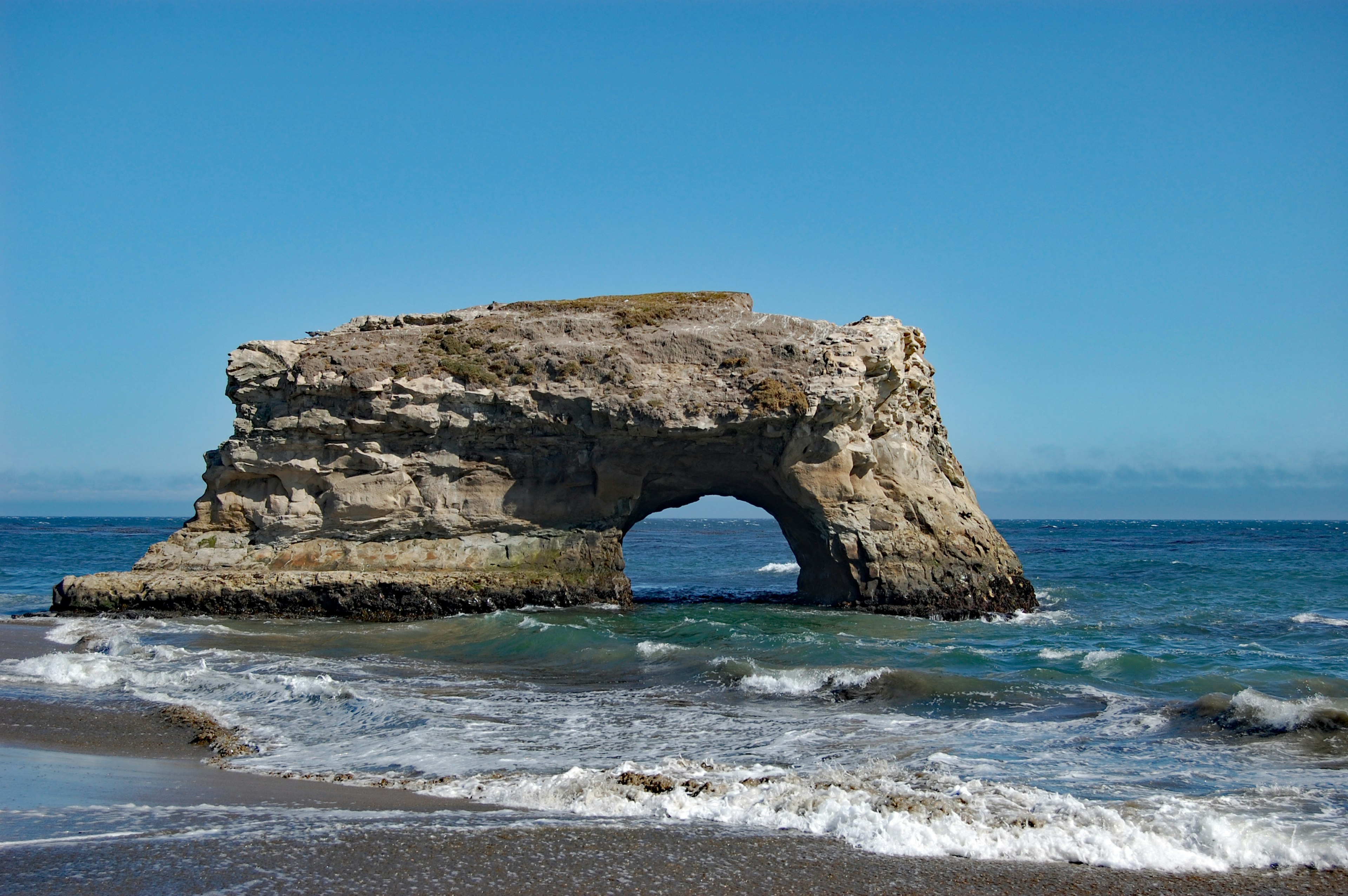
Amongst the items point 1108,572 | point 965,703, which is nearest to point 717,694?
point 965,703

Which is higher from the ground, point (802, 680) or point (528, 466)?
point (528, 466)

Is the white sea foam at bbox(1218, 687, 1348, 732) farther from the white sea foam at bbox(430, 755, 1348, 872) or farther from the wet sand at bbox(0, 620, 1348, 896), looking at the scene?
the wet sand at bbox(0, 620, 1348, 896)

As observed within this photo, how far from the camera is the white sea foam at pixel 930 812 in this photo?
5918mm

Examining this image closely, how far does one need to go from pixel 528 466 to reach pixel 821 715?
1278 centimetres

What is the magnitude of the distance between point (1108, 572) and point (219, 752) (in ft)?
117

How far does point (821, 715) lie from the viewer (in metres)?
10.4

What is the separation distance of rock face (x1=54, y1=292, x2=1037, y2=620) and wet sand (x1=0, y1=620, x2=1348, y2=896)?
13422 millimetres

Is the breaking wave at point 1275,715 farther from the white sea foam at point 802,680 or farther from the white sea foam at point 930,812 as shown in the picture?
the white sea foam at point 802,680

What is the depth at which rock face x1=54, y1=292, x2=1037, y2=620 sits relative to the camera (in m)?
19.9

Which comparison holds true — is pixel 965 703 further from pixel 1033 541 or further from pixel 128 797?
pixel 1033 541

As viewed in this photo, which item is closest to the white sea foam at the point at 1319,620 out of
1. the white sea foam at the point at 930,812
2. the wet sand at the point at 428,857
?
the white sea foam at the point at 930,812

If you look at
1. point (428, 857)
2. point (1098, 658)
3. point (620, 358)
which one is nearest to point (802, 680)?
point (1098, 658)

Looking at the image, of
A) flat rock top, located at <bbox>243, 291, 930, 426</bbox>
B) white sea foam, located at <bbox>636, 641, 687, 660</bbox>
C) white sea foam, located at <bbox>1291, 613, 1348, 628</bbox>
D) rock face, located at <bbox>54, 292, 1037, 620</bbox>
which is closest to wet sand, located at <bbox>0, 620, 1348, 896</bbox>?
white sea foam, located at <bbox>636, 641, 687, 660</bbox>

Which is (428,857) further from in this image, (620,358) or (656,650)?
(620,358)
